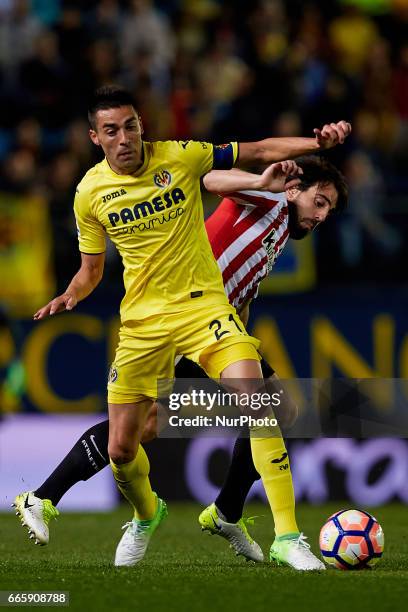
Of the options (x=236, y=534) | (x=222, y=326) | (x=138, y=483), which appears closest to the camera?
(x=222, y=326)

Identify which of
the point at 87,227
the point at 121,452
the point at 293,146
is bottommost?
the point at 121,452

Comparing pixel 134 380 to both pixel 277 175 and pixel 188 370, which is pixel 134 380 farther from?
pixel 277 175

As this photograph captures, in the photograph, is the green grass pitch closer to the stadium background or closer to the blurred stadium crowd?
the stadium background

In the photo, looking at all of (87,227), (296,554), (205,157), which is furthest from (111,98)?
(296,554)

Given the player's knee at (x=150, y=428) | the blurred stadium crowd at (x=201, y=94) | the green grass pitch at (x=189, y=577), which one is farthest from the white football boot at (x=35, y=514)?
the blurred stadium crowd at (x=201, y=94)

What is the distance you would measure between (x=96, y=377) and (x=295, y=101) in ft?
13.6

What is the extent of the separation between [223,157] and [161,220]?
1.50 ft

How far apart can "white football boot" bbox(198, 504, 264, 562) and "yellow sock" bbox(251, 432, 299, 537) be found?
2.14 ft

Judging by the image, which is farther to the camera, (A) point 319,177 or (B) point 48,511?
(A) point 319,177

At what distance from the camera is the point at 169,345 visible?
6668mm

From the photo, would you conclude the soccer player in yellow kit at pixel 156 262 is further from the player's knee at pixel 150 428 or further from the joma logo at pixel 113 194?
the player's knee at pixel 150 428

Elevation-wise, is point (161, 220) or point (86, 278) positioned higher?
point (161, 220)

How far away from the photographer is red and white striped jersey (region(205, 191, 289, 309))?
7.07 metres

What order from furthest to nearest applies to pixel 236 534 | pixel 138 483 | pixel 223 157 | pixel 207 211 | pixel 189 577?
pixel 207 211, pixel 236 534, pixel 138 483, pixel 223 157, pixel 189 577
